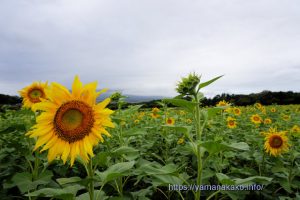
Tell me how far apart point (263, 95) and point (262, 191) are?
23.2m

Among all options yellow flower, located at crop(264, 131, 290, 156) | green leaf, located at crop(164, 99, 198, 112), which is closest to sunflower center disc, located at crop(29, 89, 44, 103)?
green leaf, located at crop(164, 99, 198, 112)

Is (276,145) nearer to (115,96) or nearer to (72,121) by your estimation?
(115,96)

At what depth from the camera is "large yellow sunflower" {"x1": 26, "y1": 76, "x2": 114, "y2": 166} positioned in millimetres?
2061

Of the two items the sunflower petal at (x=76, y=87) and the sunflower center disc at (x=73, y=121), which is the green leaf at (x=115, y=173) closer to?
the sunflower center disc at (x=73, y=121)

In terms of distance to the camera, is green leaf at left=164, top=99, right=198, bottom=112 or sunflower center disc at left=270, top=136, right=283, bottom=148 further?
sunflower center disc at left=270, top=136, right=283, bottom=148

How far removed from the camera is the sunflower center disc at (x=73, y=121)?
208 centimetres

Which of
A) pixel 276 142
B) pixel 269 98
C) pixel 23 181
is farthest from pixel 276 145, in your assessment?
pixel 269 98

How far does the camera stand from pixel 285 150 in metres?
3.99

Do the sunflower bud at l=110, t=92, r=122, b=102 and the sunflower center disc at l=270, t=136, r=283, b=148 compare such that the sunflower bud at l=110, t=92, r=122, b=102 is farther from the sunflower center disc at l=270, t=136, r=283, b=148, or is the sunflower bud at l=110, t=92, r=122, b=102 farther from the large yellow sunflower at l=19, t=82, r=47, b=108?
the sunflower center disc at l=270, t=136, r=283, b=148

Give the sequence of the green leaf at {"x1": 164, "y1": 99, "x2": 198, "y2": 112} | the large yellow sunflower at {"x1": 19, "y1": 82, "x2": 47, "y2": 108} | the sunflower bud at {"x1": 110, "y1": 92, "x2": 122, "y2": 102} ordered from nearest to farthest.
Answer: the green leaf at {"x1": 164, "y1": 99, "x2": 198, "y2": 112}, the large yellow sunflower at {"x1": 19, "y1": 82, "x2": 47, "y2": 108}, the sunflower bud at {"x1": 110, "y1": 92, "x2": 122, "y2": 102}

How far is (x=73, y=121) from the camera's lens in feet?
6.98

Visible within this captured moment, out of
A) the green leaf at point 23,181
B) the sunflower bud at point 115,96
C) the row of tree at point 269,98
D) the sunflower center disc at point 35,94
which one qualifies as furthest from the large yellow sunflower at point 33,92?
the row of tree at point 269,98

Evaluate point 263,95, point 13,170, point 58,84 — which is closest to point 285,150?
point 58,84

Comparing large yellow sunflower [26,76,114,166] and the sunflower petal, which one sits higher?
the sunflower petal
